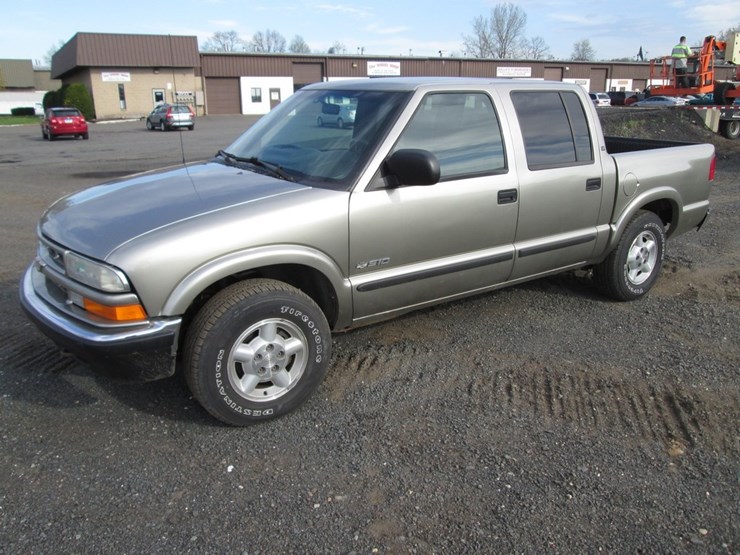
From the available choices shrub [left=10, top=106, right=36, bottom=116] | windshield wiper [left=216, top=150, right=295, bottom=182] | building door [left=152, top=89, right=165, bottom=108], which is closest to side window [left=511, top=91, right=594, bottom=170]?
windshield wiper [left=216, top=150, right=295, bottom=182]

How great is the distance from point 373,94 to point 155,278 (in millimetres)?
1923

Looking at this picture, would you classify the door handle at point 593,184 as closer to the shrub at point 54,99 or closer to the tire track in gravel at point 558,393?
the tire track in gravel at point 558,393

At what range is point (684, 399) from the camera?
3689 millimetres

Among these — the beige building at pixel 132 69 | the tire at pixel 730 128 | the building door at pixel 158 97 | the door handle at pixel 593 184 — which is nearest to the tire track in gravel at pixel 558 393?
the door handle at pixel 593 184

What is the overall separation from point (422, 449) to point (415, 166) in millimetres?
1551

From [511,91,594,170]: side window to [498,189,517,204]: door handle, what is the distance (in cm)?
27

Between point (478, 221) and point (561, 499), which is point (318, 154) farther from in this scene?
point (561, 499)

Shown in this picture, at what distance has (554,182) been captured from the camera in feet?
14.5

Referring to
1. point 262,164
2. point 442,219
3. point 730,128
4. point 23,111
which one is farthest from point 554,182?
point 23,111

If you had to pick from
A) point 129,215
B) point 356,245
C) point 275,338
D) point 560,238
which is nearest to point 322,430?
point 275,338

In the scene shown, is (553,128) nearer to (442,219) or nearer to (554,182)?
(554,182)

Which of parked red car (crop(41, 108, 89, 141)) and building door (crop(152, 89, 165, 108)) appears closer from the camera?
parked red car (crop(41, 108, 89, 141))

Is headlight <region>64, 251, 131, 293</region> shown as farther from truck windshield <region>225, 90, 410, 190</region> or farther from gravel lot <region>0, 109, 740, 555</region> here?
truck windshield <region>225, 90, 410, 190</region>

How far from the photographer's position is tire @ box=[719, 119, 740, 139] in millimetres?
18703
